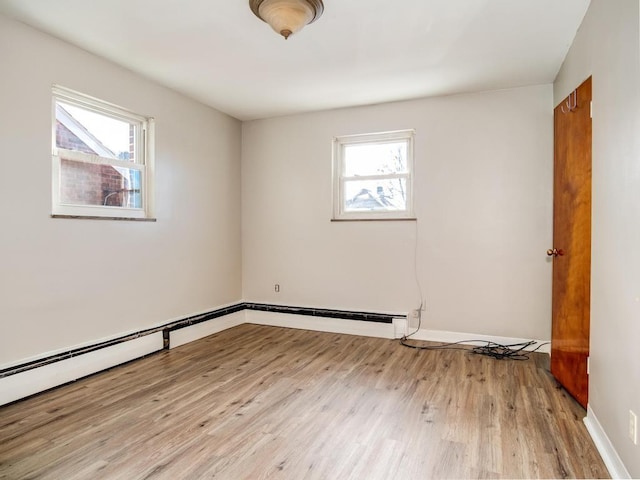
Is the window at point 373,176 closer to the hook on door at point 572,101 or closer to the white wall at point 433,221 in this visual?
the white wall at point 433,221

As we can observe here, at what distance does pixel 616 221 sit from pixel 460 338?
2320mm

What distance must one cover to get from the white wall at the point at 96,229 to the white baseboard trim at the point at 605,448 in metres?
3.40

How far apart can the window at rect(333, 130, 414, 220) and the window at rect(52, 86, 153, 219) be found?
6.69ft

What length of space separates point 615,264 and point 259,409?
211cm

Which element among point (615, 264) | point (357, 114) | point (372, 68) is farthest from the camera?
point (357, 114)

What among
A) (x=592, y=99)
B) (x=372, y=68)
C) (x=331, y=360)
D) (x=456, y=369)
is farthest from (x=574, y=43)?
(x=331, y=360)

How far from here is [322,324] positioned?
14.5ft

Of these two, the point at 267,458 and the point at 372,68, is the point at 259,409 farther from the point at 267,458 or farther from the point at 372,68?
the point at 372,68

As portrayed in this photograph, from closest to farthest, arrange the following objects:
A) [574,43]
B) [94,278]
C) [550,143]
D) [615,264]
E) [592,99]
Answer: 1. [615,264]
2. [592,99]
3. [574,43]
4. [94,278]
5. [550,143]

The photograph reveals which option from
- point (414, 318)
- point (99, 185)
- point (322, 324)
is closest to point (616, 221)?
point (414, 318)

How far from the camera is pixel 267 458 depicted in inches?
73.6

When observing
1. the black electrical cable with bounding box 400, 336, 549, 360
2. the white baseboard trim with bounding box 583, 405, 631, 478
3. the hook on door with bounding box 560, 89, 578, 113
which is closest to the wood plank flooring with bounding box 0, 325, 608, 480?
the white baseboard trim with bounding box 583, 405, 631, 478

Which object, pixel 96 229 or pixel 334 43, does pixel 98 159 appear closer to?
pixel 96 229

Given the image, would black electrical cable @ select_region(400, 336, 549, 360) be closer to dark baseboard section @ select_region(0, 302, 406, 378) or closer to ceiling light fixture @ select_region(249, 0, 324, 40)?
dark baseboard section @ select_region(0, 302, 406, 378)
